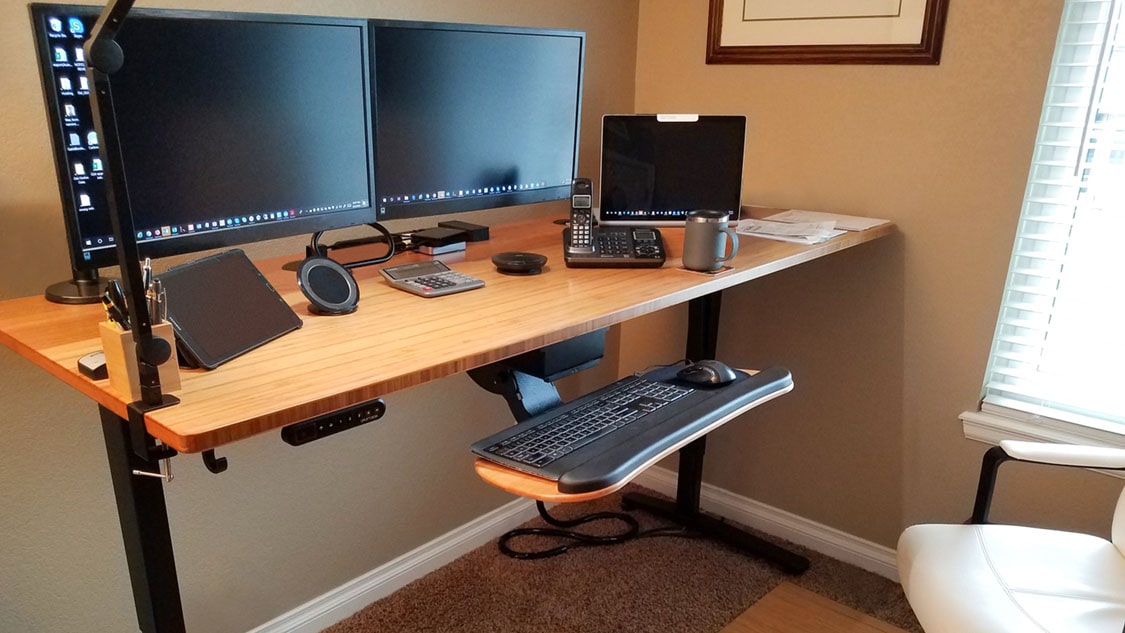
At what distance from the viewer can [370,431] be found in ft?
6.76

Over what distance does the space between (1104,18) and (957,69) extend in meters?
0.30

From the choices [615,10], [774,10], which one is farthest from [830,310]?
[615,10]

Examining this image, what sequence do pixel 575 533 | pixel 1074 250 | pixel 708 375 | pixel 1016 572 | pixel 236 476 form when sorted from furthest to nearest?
pixel 575 533 < pixel 1074 250 < pixel 236 476 < pixel 708 375 < pixel 1016 572

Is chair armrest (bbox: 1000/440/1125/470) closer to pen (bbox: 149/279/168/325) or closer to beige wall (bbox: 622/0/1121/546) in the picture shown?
beige wall (bbox: 622/0/1121/546)

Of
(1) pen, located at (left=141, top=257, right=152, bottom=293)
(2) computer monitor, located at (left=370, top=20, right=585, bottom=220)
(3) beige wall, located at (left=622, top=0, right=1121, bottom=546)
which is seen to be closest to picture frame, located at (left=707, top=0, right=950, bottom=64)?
(3) beige wall, located at (left=622, top=0, right=1121, bottom=546)

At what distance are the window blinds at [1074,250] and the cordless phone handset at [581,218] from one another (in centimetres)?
106

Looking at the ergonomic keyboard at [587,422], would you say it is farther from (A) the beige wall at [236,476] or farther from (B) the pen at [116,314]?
(A) the beige wall at [236,476]

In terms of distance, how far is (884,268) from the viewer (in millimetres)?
Result: 2180

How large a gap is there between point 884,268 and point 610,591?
3.79 feet

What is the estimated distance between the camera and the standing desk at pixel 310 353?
0.98 metres

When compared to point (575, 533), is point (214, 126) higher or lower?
higher

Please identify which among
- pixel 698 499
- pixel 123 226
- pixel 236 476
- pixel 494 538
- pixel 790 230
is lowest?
pixel 494 538

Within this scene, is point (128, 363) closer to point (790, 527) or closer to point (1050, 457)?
point (1050, 457)

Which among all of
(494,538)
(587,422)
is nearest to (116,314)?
(587,422)
